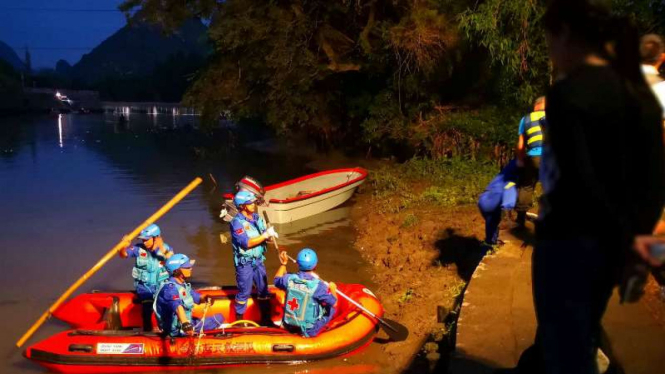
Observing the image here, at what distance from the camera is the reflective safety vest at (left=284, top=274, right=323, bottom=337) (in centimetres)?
611

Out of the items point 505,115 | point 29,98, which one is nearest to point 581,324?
point 505,115

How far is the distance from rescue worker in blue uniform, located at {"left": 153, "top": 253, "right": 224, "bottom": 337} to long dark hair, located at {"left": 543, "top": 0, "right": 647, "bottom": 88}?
4.76 meters

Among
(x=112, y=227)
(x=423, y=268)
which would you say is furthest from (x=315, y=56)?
(x=423, y=268)

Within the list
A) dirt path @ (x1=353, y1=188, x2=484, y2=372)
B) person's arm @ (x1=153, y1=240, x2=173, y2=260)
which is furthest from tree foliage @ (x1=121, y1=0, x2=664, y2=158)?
person's arm @ (x1=153, y1=240, x2=173, y2=260)

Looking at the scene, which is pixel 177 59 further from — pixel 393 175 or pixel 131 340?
pixel 131 340

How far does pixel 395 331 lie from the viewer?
21.5 feet

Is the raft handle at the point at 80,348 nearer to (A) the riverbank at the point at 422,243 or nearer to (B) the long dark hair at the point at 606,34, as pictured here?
(A) the riverbank at the point at 422,243

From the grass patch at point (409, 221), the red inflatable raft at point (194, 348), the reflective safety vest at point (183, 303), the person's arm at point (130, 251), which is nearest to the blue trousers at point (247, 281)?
the red inflatable raft at point (194, 348)

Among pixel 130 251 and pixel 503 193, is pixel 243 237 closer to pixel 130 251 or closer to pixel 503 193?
pixel 130 251

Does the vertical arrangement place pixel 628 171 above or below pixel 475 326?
above

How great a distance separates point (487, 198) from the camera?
5.91 meters

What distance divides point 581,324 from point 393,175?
13522 millimetres

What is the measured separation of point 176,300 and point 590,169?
483 centimetres

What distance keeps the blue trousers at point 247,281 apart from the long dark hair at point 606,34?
17.7ft
